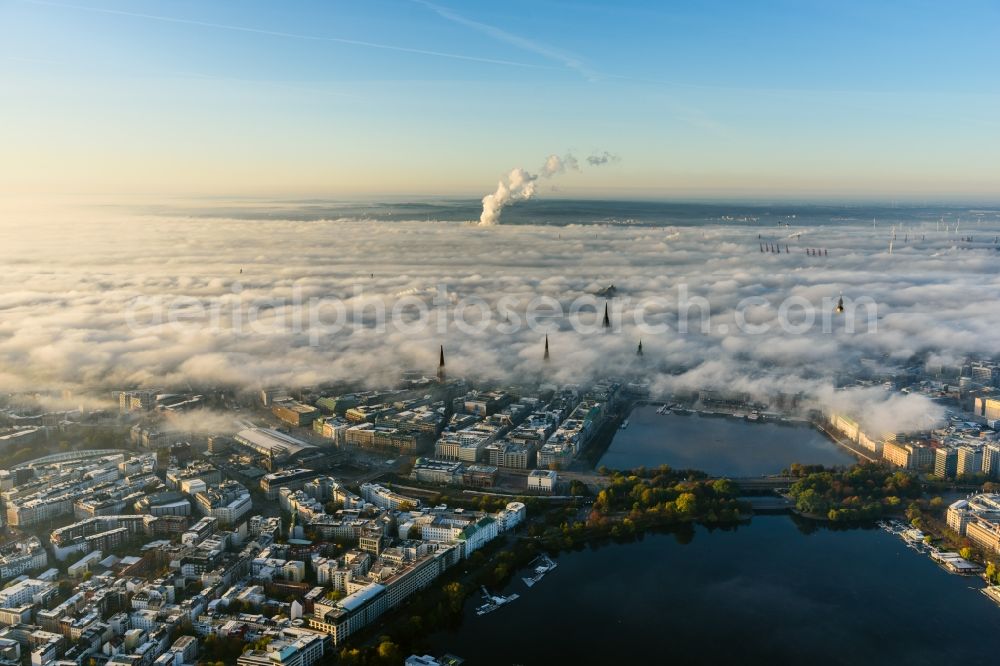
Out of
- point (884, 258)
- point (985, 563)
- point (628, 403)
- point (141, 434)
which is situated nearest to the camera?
point (985, 563)

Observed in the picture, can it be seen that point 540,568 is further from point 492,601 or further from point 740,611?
point 740,611

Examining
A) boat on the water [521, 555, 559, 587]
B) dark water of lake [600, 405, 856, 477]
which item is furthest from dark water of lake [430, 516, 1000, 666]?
dark water of lake [600, 405, 856, 477]

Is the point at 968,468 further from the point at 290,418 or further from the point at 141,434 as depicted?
the point at 141,434

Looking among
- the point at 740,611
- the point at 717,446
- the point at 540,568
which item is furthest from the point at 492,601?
the point at 717,446

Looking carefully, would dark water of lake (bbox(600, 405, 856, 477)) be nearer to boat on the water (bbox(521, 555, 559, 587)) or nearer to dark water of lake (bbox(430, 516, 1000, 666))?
dark water of lake (bbox(430, 516, 1000, 666))

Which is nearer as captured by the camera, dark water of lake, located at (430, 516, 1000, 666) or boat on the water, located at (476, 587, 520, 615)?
dark water of lake, located at (430, 516, 1000, 666)

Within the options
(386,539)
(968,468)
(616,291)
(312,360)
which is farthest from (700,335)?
(386,539)
